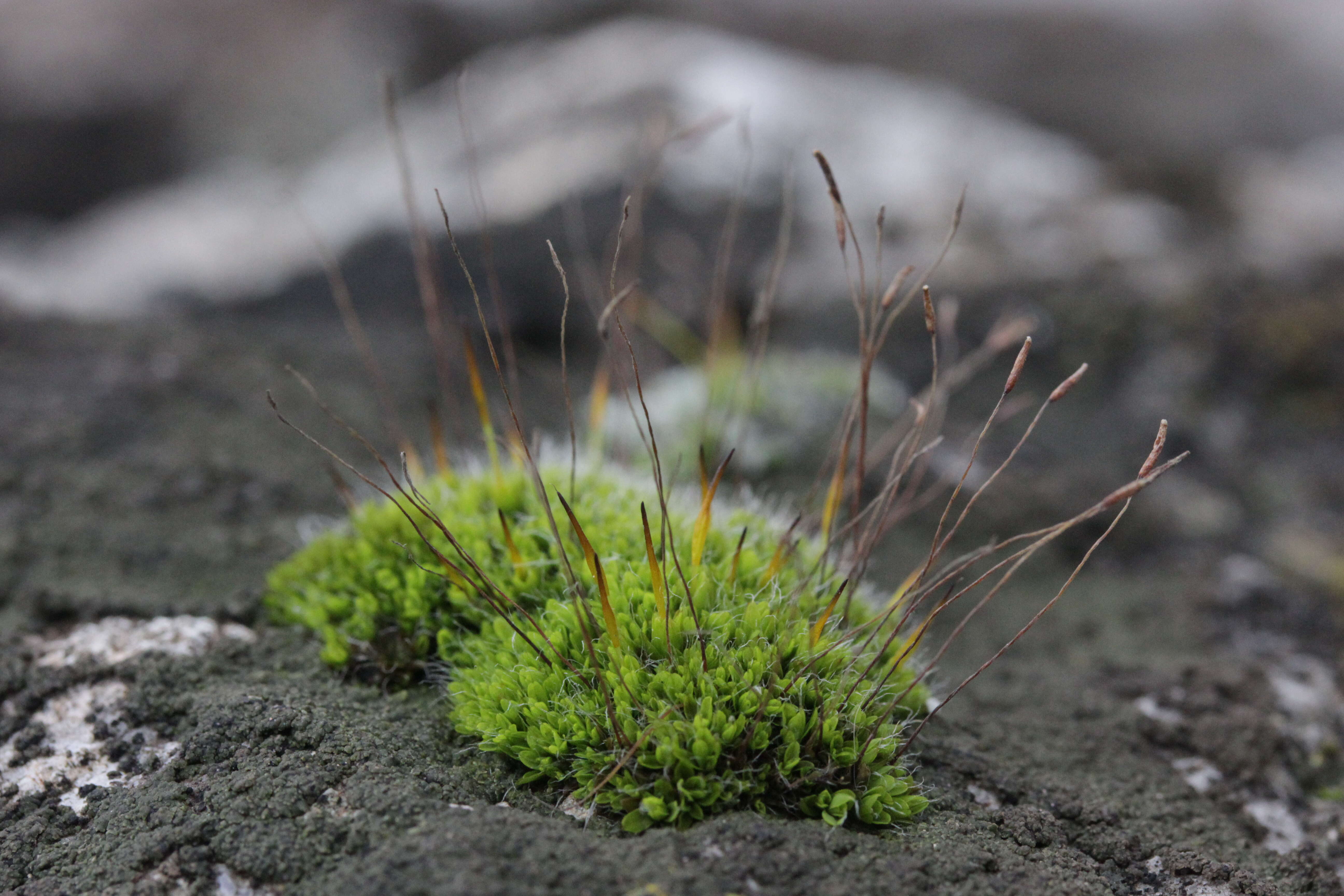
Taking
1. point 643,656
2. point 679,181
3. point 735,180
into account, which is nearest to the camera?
point 643,656

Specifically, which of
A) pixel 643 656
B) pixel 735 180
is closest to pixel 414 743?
pixel 643 656

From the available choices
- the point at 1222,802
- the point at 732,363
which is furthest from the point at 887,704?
the point at 732,363

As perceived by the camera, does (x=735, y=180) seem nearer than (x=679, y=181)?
Yes

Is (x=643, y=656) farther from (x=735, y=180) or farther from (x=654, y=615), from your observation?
(x=735, y=180)

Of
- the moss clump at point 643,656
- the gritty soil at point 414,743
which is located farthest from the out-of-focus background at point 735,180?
the moss clump at point 643,656

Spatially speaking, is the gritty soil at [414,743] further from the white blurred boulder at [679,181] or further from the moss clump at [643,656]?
the white blurred boulder at [679,181]

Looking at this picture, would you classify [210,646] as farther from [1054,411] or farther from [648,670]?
[1054,411]
